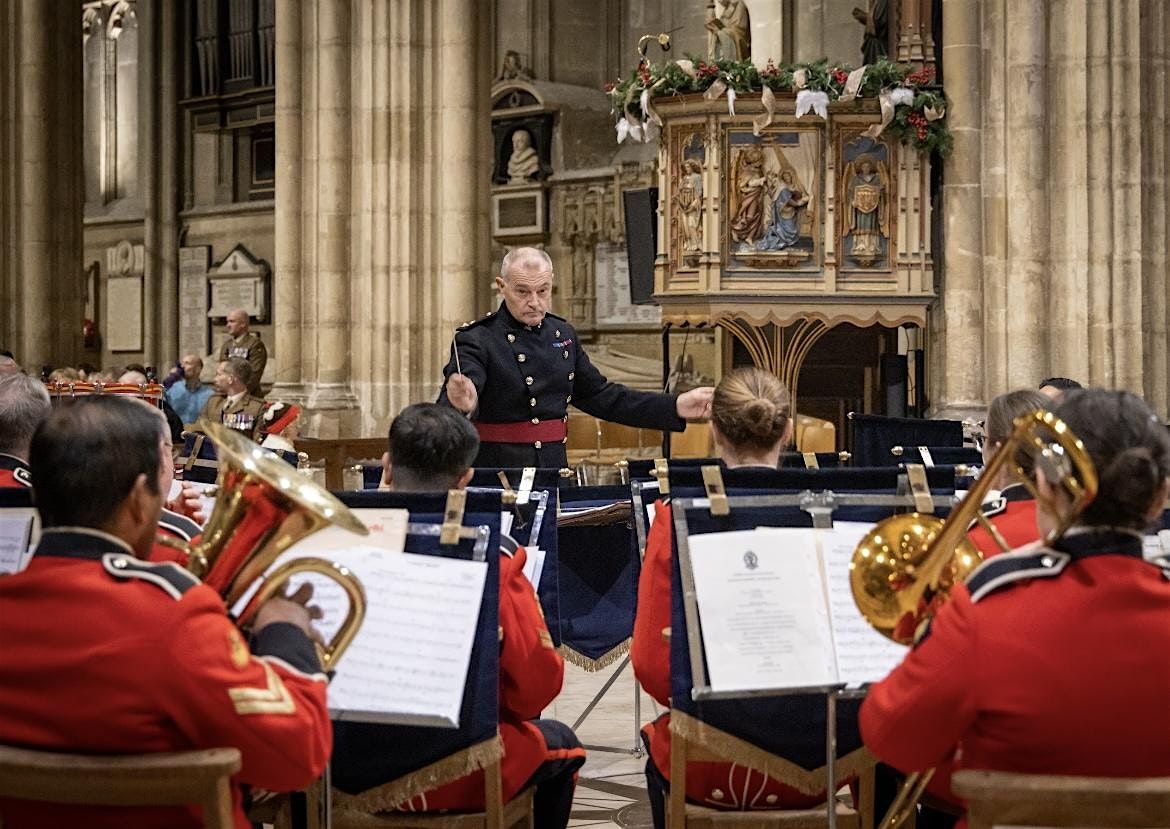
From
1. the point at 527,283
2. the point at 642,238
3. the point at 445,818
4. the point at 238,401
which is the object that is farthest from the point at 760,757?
the point at 642,238

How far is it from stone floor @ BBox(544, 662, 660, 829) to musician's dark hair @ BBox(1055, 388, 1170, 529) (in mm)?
2650

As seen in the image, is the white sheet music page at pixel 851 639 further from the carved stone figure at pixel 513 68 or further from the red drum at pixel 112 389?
the carved stone figure at pixel 513 68

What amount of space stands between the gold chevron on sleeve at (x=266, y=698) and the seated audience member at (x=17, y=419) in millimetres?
2207

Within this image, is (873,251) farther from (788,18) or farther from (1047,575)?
(1047,575)

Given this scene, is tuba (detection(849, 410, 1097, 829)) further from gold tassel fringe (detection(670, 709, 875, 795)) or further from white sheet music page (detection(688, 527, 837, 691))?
gold tassel fringe (detection(670, 709, 875, 795))

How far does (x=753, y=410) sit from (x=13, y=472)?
1.91m

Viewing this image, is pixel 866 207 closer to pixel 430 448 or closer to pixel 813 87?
pixel 813 87

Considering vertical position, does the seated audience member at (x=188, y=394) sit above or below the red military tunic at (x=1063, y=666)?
above

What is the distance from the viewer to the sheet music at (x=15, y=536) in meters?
3.70

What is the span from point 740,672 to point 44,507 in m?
1.26

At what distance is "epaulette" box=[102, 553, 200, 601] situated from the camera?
7.80 ft

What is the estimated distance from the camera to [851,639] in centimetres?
309

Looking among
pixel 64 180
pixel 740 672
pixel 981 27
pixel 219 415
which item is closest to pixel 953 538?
pixel 740 672

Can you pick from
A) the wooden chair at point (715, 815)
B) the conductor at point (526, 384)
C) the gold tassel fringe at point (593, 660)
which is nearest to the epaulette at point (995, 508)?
the wooden chair at point (715, 815)
